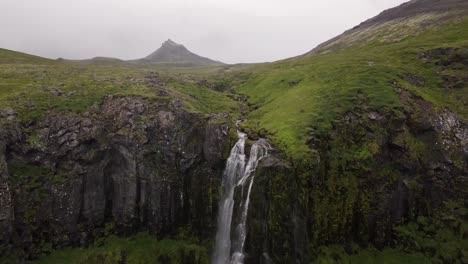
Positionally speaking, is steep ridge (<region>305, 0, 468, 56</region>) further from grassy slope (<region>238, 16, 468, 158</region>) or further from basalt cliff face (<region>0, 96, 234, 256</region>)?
basalt cliff face (<region>0, 96, 234, 256</region>)

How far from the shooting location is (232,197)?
136 feet

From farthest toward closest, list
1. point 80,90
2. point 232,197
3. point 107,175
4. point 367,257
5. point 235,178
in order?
point 80,90
point 107,175
point 235,178
point 232,197
point 367,257

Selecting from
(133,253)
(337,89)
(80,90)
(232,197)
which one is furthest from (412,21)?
(133,253)

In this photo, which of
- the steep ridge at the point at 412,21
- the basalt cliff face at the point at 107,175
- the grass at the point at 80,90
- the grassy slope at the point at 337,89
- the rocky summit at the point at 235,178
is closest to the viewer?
the rocky summit at the point at 235,178

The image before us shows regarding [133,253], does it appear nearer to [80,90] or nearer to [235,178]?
[235,178]

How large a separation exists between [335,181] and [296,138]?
6.45m

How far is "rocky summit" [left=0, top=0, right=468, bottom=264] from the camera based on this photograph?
129 ft

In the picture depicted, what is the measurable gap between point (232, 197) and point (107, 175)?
1576 cm

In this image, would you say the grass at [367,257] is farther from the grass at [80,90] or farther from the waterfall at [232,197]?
the grass at [80,90]


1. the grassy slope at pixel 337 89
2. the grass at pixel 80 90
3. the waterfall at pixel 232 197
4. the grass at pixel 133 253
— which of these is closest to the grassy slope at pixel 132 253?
the grass at pixel 133 253

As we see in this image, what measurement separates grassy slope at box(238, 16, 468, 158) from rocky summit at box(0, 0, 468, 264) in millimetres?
357

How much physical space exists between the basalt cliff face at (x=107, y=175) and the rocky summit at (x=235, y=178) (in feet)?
0.43

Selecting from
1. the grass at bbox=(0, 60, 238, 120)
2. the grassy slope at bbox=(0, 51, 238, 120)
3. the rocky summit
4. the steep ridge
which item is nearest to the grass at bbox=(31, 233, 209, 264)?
the rocky summit

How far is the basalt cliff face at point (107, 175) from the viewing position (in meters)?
41.7
